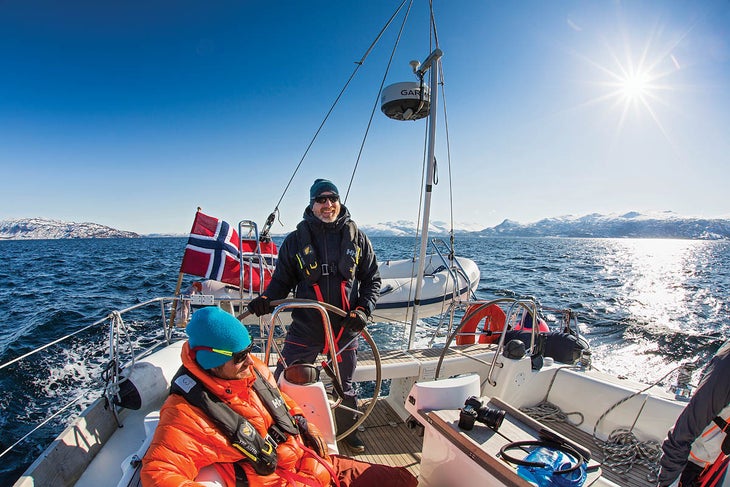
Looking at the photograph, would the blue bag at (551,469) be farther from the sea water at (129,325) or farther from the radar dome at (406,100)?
the radar dome at (406,100)

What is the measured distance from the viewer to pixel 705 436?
145 centimetres

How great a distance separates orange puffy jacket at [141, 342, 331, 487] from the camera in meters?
1.19

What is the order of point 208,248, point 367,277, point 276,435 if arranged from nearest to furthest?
1. point 276,435
2. point 367,277
3. point 208,248

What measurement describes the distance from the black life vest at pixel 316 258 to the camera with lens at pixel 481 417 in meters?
1.01

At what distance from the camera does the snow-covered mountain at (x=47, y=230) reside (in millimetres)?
121375

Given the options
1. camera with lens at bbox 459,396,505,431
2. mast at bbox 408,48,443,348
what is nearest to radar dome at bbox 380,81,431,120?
mast at bbox 408,48,443,348

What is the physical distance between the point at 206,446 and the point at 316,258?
3.75ft

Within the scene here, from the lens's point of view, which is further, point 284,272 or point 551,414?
point 551,414

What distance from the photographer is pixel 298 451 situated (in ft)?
5.36

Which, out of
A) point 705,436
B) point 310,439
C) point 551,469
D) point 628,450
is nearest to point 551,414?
point 628,450

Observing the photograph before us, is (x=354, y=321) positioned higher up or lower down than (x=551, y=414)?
higher up

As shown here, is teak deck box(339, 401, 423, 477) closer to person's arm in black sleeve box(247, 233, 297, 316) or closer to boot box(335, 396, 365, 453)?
boot box(335, 396, 365, 453)

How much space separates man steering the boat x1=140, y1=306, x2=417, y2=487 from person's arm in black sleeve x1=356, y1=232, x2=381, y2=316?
85 centimetres

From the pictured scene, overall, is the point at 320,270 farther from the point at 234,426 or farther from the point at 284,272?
the point at 234,426
